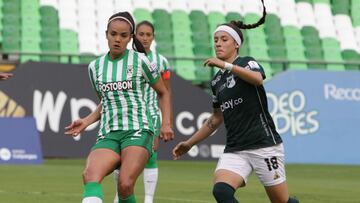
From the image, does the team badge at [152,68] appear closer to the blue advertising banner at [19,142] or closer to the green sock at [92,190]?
the green sock at [92,190]

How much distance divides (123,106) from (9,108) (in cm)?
1268

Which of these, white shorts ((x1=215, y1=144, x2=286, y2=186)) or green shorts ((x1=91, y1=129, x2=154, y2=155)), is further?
white shorts ((x1=215, y1=144, x2=286, y2=186))

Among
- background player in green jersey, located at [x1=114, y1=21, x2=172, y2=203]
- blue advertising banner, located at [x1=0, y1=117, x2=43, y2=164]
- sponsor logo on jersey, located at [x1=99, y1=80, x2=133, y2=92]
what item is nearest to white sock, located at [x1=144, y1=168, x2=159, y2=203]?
background player in green jersey, located at [x1=114, y1=21, x2=172, y2=203]

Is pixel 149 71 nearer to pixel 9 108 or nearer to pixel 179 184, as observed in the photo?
pixel 179 184

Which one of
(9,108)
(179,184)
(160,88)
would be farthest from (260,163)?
(9,108)

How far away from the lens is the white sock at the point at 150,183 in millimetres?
11344

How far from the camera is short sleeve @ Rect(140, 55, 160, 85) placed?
9.10 m

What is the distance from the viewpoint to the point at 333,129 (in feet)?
77.5

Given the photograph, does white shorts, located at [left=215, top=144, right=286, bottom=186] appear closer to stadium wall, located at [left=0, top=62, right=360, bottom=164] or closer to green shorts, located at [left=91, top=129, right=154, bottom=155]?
green shorts, located at [left=91, top=129, right=154, bottom=155]

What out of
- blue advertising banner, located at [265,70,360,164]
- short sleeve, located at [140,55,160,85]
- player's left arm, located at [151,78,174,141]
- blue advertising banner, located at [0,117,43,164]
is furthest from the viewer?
blue advertising banner, located at [265,70,360,164]

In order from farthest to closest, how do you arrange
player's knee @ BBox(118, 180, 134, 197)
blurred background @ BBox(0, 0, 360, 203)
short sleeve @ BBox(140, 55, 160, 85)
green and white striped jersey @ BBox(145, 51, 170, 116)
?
blurred background @ BBox(0, 0, 360, 203) < green and white striped jersey @ BBox(145, 51, 170, 116) < short sleeve @ BBox(140, 55, 160, 85) < player's knee @ BBox(118, 180, 134, 197)

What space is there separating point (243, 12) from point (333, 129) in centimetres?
820

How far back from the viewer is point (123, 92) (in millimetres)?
8961

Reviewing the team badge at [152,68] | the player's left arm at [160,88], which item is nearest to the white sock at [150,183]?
the player's left arm at [160,88]
